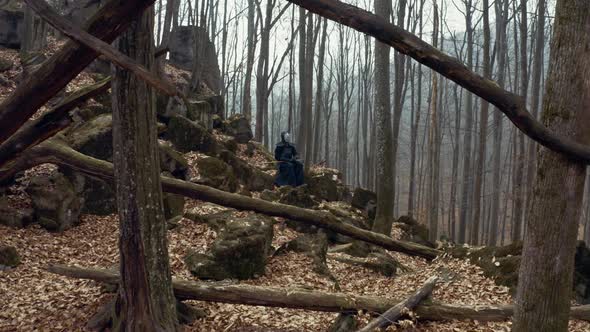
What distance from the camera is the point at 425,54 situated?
105 inches

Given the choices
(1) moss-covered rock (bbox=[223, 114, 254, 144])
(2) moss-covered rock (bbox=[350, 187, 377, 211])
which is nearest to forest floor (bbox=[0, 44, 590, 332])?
(2) moss-covered rock (bbox=[350, 187, 377, 211])

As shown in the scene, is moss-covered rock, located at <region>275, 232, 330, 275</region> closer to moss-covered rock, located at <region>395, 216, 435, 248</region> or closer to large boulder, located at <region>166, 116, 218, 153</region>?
moss-covered rock, located at <region>395, 216, 435, 248</region>

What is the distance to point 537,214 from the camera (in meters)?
3.14

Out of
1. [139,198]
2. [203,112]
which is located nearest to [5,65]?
[203,112]

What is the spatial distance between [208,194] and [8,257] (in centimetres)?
322

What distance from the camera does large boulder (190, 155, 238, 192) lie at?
1043 cm

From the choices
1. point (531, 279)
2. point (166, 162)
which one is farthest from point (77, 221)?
point (531, 279)

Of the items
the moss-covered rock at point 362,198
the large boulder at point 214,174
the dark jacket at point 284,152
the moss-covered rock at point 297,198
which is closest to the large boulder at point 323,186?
the moss-covered rock at point 362,198

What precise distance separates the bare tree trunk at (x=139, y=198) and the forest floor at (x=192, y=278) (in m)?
0.75

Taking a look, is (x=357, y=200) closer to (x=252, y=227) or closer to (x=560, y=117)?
(x=252, y=227)

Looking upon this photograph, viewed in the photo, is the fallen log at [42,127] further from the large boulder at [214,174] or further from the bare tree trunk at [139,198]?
the large boulder at [214,174]

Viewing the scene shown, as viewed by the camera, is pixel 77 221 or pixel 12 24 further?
pixel 12 24

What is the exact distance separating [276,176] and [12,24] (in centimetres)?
1195

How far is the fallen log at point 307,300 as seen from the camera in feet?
17.2
